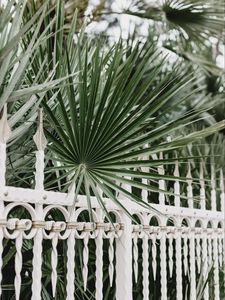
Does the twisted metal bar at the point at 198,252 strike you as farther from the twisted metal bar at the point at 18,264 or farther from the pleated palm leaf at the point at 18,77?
the twisted metal bar at the point at 18,264

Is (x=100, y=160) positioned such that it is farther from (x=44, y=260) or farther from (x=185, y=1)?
(x=185, y=1)

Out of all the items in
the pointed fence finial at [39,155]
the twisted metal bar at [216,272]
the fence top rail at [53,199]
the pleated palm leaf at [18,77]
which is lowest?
the twisted metal bar at [216,272]

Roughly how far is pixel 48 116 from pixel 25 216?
0.84 metres

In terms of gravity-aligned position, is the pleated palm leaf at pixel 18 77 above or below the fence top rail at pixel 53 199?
above

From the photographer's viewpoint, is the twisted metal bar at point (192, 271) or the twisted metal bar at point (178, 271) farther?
the twisted metal bar at point (192, 271)

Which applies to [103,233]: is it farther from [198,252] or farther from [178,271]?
[198,252]

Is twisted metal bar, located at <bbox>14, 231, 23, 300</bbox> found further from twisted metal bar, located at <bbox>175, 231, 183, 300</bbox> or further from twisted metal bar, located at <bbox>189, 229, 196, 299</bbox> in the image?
twisted metal bar, located at <bbox>189, 229, 196, 299</bbox>

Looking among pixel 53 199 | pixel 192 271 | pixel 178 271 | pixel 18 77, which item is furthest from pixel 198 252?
pixel 18 77

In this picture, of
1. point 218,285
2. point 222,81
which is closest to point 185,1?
point 222,81

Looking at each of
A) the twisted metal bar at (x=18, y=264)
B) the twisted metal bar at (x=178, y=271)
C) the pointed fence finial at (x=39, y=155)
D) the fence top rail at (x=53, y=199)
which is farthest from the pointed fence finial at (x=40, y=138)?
the twisted metal bar at (x=178, y=271)

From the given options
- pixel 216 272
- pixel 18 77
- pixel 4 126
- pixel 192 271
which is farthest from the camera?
pixel 216 272

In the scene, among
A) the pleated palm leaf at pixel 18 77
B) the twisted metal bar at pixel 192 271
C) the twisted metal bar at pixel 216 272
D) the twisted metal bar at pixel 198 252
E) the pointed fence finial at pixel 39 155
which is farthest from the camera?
the twisted metal bar at pixel 216 272

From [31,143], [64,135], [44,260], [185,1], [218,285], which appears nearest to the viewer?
[64,135]

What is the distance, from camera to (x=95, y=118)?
2625mm
